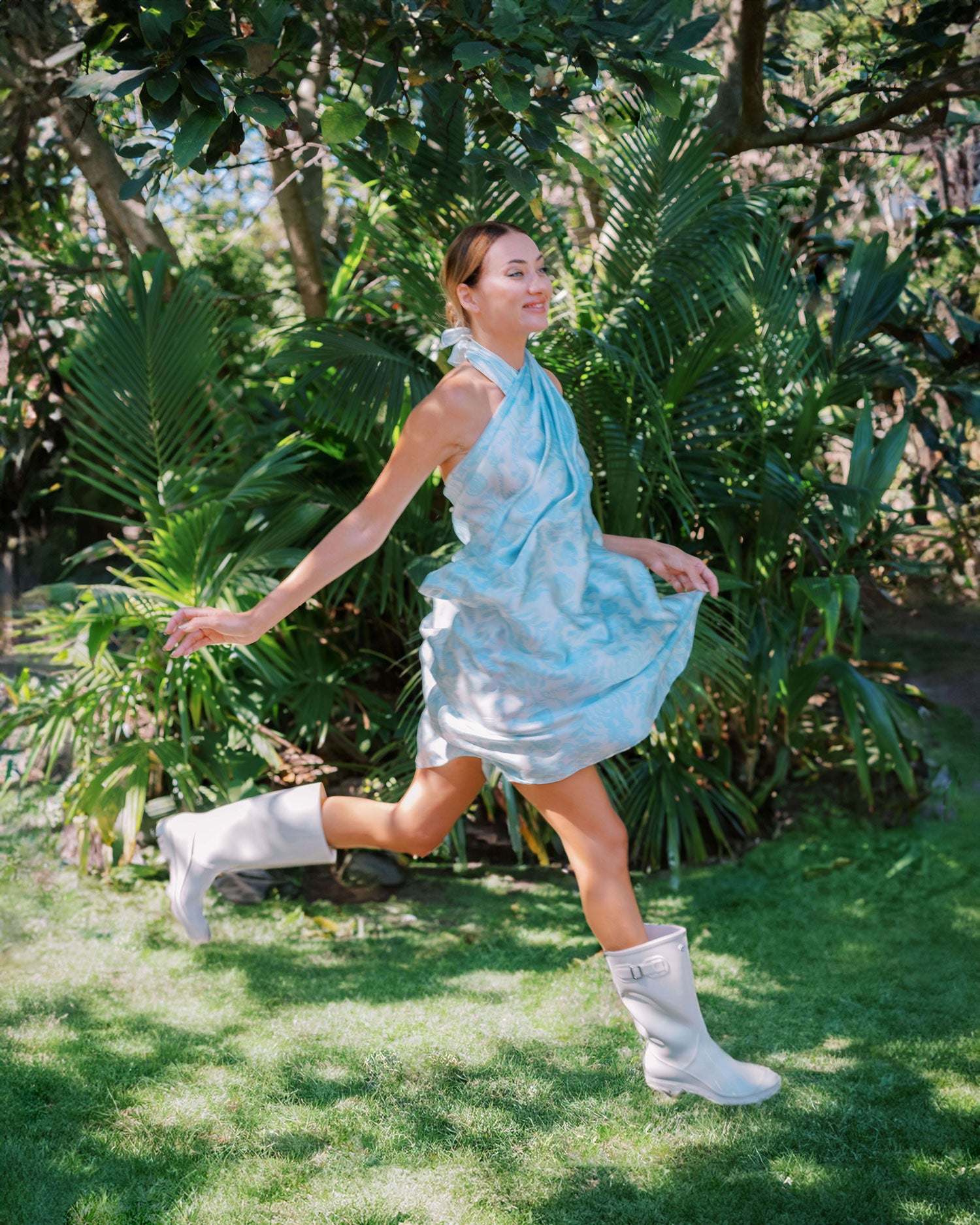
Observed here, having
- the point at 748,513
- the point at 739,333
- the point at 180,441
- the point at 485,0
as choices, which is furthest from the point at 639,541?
the point at 180,441

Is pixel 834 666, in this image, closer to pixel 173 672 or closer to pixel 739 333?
pixel 739 333

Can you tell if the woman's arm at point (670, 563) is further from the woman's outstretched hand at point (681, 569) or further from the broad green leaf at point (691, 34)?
the broad green leaf at point (691, 34)

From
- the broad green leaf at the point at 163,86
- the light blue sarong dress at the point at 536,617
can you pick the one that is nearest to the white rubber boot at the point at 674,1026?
the light blue sarong dress at the point at 536,617

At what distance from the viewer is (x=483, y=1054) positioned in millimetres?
2635

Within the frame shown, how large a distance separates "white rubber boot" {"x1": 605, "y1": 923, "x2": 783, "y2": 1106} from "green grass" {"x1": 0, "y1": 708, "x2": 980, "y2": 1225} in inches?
4.0

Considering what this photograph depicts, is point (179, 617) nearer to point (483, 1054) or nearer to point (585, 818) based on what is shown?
point (585, 818)

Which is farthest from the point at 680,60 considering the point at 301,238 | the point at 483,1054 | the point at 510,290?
the point at 301,238

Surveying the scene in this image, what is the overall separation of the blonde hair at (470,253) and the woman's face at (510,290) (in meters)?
0.01

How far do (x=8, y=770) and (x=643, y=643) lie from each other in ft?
8.46

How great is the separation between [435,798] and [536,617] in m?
0.47

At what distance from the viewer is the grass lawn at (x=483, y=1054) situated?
204 centimetres

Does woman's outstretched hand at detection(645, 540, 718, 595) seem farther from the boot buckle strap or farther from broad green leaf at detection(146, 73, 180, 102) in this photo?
broad green leaf at detection(146, 73, 180, 102)

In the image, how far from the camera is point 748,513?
167 inches

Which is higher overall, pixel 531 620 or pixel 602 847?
pixel 531 620
